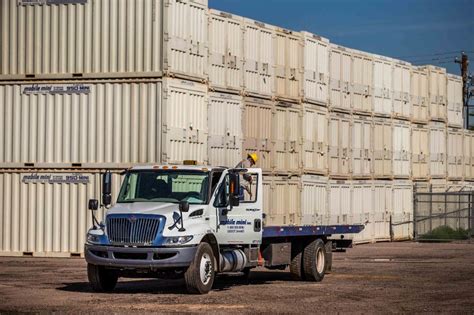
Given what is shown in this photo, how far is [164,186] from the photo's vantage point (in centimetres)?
1908

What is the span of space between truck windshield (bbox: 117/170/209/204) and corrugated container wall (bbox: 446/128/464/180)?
101ft

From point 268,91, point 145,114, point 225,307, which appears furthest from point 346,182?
point 225,307

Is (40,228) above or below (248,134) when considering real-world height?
below

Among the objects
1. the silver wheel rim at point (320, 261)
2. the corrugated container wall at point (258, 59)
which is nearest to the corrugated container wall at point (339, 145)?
the corrugated container wall at point (258, 59)

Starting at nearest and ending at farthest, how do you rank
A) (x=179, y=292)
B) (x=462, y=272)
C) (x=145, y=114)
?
(x=179, y=292) → (x=462, y=272) → (x=145, y=114)

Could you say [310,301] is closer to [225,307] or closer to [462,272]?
[225,307]

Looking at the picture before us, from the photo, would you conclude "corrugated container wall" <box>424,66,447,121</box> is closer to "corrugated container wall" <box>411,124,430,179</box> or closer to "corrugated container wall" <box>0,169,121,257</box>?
"corrugated container wall" <box>411,124,430,179</box>

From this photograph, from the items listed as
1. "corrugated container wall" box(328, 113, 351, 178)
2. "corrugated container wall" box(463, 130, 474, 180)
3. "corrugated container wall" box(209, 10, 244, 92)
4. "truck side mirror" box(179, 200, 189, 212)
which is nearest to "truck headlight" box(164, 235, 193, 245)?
"truck side mirror" box(179, 200, 189, 212)

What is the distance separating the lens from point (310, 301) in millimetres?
17453

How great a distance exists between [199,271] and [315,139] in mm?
19195

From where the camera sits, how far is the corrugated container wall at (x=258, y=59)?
107ft

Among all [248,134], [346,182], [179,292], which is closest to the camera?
[179,292]

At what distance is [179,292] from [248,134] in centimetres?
1398

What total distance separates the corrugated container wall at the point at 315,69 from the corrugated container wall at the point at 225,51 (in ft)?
13.8
